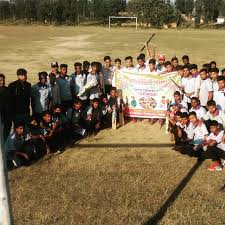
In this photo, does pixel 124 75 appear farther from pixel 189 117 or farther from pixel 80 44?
pixel 80 44

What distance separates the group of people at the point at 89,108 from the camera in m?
8.54

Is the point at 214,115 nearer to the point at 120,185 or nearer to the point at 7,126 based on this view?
the point at 120,185

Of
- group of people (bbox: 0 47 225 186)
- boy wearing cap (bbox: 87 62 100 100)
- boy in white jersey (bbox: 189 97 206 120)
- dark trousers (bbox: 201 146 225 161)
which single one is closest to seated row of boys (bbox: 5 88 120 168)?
group of people (bbox: 0 47 225 186)

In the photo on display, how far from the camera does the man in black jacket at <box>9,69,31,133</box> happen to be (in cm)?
884

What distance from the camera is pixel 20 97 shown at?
29.3 feet

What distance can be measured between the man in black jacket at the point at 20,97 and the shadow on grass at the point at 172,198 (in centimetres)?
326

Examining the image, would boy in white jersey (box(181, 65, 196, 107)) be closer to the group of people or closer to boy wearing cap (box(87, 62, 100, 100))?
the group of people

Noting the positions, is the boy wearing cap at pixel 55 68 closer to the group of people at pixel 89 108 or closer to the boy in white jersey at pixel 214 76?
the group of people at pixel 89 108

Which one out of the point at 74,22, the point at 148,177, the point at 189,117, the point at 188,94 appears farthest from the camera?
the point at 74,22

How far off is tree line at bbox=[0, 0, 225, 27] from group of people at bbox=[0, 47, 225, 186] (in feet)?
139

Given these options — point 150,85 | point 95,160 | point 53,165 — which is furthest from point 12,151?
point 150,85

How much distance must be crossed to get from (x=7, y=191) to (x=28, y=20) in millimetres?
58174

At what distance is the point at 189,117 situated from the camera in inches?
352

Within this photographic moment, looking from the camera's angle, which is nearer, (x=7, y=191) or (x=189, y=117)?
(x=7, y=191)
